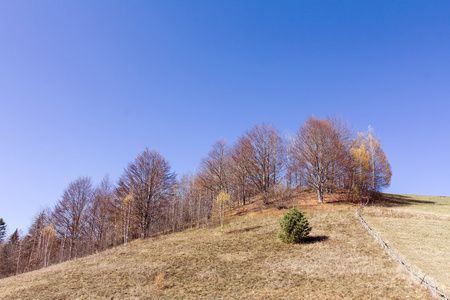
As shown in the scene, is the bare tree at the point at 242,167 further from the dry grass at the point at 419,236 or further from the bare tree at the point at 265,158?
the dry grass at the point at 419,236

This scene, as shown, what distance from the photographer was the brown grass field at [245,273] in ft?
46.3

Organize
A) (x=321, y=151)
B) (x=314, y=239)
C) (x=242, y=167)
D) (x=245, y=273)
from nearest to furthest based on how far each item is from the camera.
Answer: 1. (x=245, y=273)
2. (x=314, y=239)
3. (x=321, y=151)
4. (x=242, y=167)

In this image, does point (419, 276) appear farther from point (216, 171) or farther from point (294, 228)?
point (216, 171)

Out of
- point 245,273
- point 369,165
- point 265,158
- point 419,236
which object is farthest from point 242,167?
point 245,273

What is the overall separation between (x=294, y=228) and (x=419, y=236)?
12.3 m

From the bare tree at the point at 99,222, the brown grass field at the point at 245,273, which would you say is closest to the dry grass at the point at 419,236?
the brown grass field at the point at 245,273

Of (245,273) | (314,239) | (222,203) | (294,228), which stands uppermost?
(222,203)

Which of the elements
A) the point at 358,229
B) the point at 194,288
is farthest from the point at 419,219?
the point at 194,288

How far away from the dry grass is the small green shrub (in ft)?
24.5

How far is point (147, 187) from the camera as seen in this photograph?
44.2m

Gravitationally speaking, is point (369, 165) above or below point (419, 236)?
above

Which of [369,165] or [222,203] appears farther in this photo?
[369,165]

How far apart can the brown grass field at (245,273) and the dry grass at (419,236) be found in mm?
1702

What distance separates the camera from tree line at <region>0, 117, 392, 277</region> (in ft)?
137
